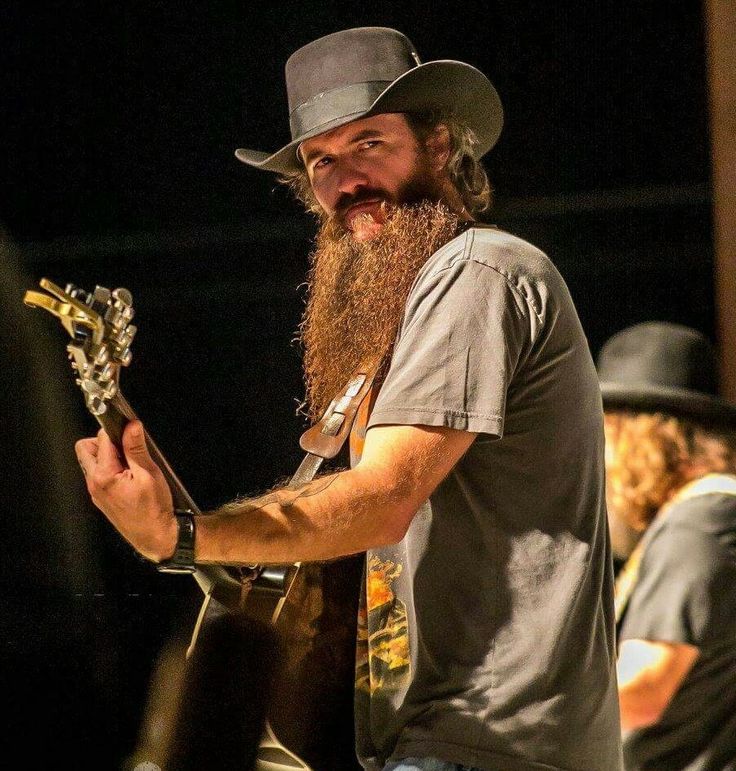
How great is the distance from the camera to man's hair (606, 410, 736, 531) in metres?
2.03

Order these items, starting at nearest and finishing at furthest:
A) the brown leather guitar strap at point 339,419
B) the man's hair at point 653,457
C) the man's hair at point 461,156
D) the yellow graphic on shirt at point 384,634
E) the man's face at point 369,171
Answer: the yellow graphic on shirt at point 384,634 < the brown leather guitar strap at point 339,419 < the man's face at point 369,171 < the man's hair at point 461,156 < the man's hair at point 653,457

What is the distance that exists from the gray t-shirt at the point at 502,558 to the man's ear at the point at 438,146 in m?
0.33

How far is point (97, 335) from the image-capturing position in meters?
1.37

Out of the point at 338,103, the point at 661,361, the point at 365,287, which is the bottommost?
the point at 661,361

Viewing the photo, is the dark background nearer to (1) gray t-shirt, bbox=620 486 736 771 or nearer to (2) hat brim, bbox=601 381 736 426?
(2) hat brim, bbox=601 381 736 426

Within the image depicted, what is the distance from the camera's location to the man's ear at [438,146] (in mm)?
1797

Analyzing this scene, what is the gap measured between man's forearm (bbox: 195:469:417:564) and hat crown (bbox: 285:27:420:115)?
0.72 metres

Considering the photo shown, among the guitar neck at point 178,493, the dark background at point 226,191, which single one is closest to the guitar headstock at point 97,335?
the guitar neck at point 178,493

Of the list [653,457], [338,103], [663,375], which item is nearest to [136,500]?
[338,103]

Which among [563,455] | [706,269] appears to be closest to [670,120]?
[706,269]

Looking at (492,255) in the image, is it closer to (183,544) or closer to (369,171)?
(369,171)

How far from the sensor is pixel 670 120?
305 centimetres

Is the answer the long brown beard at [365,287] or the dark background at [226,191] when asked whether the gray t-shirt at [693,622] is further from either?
the dark background at [226,191]

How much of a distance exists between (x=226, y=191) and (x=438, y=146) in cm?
133
